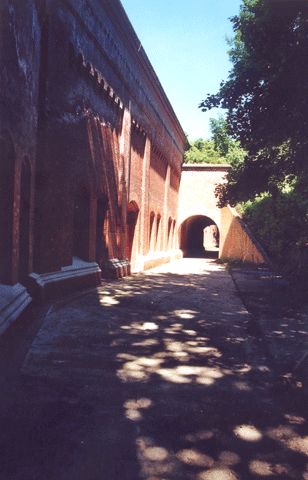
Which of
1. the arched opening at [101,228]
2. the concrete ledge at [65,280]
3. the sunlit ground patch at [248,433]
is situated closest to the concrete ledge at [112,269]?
the arched opening at [101,228]

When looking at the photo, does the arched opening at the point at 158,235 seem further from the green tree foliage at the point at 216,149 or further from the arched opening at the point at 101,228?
the green tree foliage at the point at 216,149

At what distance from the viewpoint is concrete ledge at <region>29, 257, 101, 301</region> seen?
23.1 feet

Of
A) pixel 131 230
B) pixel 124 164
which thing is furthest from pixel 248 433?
pixel 131 230

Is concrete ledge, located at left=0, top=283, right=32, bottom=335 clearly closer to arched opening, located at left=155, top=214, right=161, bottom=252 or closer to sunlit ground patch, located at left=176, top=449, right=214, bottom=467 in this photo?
sunlit ground patch, located at left=176, top=449, right=214, bottom=467

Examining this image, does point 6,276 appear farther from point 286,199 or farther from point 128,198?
point 286,199

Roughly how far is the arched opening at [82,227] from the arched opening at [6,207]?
12.5ft

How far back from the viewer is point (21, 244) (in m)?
6.79

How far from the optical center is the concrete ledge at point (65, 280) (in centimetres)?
705

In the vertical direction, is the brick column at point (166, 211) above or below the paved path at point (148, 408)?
above

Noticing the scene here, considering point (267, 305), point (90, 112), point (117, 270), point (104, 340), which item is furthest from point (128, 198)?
point (104, 340)

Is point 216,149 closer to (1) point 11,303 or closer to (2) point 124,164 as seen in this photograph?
(2) point 124,164

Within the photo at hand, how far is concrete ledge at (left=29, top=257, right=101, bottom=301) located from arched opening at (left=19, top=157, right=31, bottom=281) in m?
0.25

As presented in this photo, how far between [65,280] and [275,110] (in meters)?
7.61

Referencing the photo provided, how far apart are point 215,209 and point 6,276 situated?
1852 centimetres
